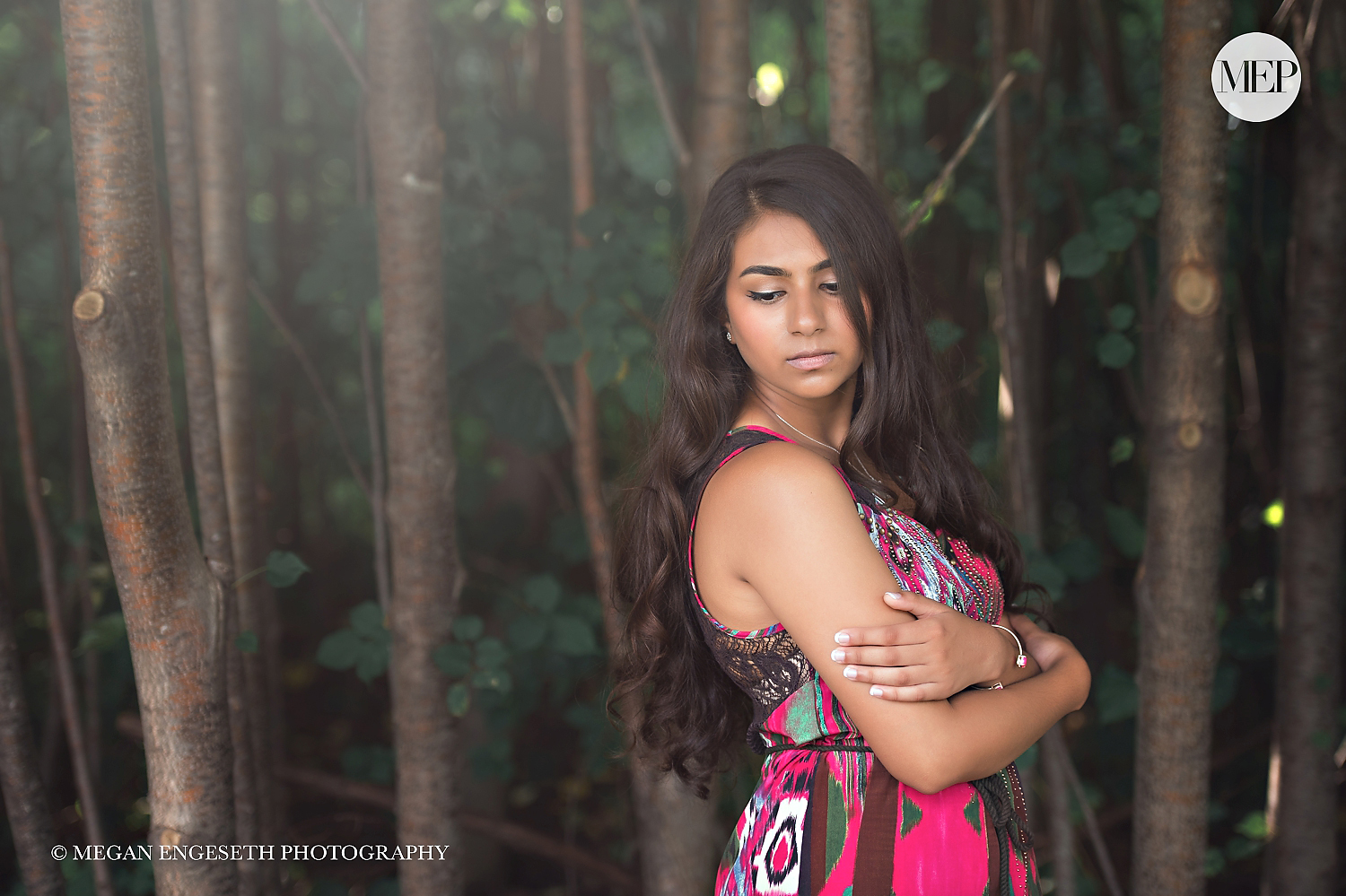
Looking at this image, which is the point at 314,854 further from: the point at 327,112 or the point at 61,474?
the point at 327,112

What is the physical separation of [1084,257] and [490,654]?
4.51 feet

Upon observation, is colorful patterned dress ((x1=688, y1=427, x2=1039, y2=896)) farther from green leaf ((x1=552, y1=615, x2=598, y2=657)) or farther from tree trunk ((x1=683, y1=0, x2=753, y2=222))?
tree trunk ((x1=683, y1=0, x2=753, y2=222))

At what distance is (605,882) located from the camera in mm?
2721

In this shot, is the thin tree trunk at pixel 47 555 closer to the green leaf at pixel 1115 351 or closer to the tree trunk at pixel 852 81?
the tree trunk at pixel 852 81

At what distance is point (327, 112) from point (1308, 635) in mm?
3113

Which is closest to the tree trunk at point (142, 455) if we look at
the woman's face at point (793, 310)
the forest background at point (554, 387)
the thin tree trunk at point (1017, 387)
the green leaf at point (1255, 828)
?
the forest background at point (554, 387)

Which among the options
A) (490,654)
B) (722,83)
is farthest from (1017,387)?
(490,654)

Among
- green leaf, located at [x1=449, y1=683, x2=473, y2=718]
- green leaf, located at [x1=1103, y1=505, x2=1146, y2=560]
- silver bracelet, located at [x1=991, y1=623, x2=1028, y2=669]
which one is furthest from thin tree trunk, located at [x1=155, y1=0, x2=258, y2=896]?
green leaf, located at [x1=1103, y1=505, x2=1146, y2=560]

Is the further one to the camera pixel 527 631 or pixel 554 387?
pixel 554 387

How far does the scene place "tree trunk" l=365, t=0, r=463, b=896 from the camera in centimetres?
170

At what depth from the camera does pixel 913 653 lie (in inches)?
43.8

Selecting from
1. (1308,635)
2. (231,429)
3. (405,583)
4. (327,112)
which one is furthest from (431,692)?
(327,112)

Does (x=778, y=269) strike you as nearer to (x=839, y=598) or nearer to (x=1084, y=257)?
(x=839, y=598)

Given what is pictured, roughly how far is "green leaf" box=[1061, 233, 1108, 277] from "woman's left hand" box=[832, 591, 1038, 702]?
1.03 metres
